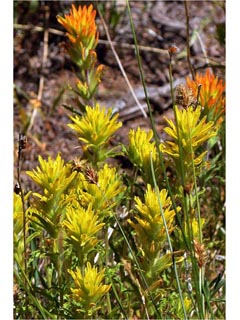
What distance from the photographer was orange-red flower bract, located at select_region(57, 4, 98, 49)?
4.35ft

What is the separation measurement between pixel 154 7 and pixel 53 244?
1837mm

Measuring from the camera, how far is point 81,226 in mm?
1120

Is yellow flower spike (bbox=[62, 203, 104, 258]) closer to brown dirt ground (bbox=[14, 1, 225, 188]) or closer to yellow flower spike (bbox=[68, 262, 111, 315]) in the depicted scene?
yellow flower spike (bbox=[68, 262, 111, 315])

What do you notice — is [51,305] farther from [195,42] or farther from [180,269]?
[195,42]

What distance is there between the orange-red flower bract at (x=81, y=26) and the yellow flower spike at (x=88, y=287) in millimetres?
444

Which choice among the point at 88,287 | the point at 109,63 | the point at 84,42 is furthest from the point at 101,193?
the point at 109,63

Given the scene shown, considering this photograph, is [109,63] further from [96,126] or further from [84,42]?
[96,126]

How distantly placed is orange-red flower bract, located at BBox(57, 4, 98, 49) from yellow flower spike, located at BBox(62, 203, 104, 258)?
0.36m

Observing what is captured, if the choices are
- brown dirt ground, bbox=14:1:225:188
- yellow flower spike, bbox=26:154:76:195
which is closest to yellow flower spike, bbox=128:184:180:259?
yellow flower spike, bbox=26:154:76:195

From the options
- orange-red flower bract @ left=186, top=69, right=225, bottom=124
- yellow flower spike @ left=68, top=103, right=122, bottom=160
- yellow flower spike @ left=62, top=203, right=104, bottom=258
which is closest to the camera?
yellow flower spike @ left=62, top=203, right=104, bottom=258

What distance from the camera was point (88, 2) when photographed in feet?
8.93

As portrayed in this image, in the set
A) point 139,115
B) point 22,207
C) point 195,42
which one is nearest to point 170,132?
point 22,207

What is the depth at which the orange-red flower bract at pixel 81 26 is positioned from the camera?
1.33 metres
